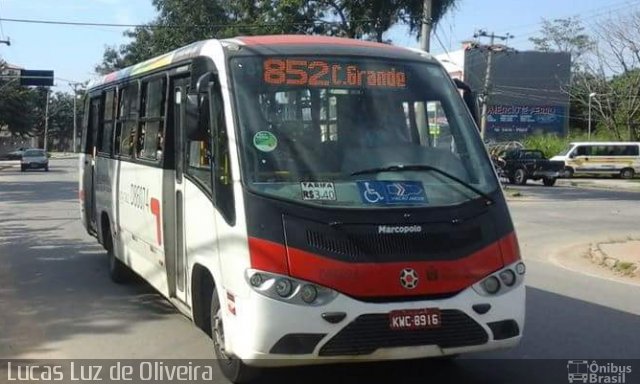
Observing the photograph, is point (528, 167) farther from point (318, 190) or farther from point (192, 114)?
point (318, 190)

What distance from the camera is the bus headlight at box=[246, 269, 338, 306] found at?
469cm

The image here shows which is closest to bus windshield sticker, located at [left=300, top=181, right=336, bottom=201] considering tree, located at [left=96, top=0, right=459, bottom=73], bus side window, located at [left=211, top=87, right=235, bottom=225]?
bus side window, located at [left=211, top=87, right=235, bottom=225]

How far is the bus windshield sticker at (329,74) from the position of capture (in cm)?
553

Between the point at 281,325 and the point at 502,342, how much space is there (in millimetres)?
1522

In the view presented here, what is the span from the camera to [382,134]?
559 centimetres

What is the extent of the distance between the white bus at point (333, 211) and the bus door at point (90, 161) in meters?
4.64

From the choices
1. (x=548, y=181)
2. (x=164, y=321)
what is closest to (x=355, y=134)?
(x=164, y=321)

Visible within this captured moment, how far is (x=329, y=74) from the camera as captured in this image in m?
5.63

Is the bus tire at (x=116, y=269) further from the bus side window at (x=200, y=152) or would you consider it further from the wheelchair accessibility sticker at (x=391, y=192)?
the wheelchair accessibility sticker at (x=391, y=192)

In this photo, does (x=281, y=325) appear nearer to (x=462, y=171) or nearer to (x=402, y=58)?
(x=462, y=171)

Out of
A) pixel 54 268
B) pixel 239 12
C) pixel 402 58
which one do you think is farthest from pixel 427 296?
pixel 239 12

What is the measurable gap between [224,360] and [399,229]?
1.63 metres

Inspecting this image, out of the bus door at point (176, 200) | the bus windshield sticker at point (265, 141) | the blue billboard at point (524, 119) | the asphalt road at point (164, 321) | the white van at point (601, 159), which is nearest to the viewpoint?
the bus windshield sticker at point (265, 141)

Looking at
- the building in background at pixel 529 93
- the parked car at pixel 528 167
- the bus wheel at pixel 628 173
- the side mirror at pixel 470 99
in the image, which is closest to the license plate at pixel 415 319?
the side mirror at pixel 470 99
